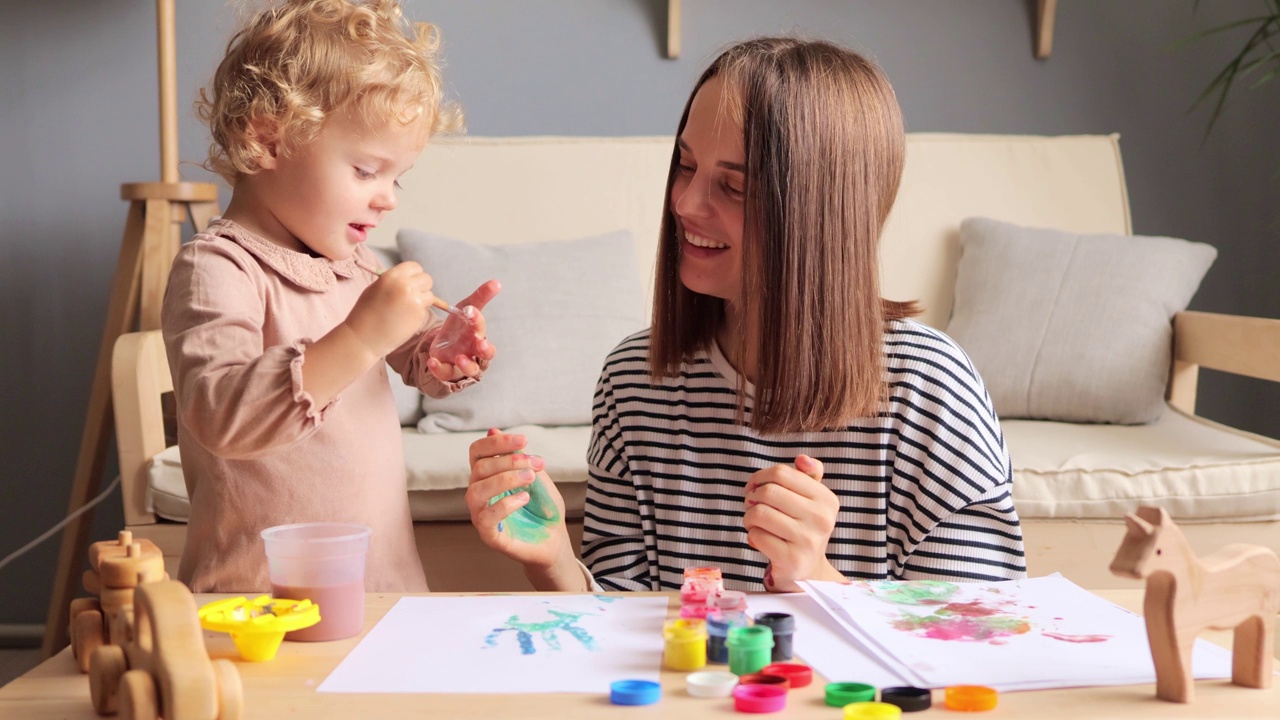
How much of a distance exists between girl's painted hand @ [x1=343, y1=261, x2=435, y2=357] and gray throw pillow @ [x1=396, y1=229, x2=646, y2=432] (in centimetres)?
108

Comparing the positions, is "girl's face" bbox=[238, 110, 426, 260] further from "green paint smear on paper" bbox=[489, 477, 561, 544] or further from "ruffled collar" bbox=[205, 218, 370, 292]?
"green paint smear on paper" bbox=[489, 477, 561, 544]

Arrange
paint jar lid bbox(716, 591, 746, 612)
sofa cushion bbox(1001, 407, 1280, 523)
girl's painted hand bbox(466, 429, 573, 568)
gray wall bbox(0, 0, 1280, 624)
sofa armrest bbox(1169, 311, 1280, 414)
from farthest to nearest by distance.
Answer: gray wall bbox(0, 0, 1280, 624)
sofa armrest bbox(1169, 311, 1280, 414)
sofa cushion bbox(1001, 407, 1280, 523)
girl's painted hand bbox(466, 429, 573, 568)
paint jar lid bbox(716, 591, 746, 612)

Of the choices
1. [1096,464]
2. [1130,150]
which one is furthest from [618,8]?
[1096,464]

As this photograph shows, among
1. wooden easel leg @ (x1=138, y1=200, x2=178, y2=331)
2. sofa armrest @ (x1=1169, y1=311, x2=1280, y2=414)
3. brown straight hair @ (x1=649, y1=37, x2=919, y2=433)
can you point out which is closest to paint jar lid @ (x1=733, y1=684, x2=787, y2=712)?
brown straight hair @ (x1=649, y1=37, x2=919, y2=433)

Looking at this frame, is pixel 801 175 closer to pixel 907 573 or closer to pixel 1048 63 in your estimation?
pixel 907 573

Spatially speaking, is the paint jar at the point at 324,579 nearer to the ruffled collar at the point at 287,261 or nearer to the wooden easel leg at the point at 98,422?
the ruffled collar at the point at 287,261

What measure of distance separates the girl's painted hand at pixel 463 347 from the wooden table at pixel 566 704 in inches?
18.6

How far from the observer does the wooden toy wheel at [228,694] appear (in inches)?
23.9

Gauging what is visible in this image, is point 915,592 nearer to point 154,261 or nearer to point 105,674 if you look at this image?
point 105,674

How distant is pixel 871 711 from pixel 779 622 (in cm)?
12

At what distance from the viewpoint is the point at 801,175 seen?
3.57 feet

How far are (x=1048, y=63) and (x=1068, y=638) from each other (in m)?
2.17

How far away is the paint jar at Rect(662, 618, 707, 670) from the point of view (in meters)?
0.71

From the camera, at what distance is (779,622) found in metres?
0.73
